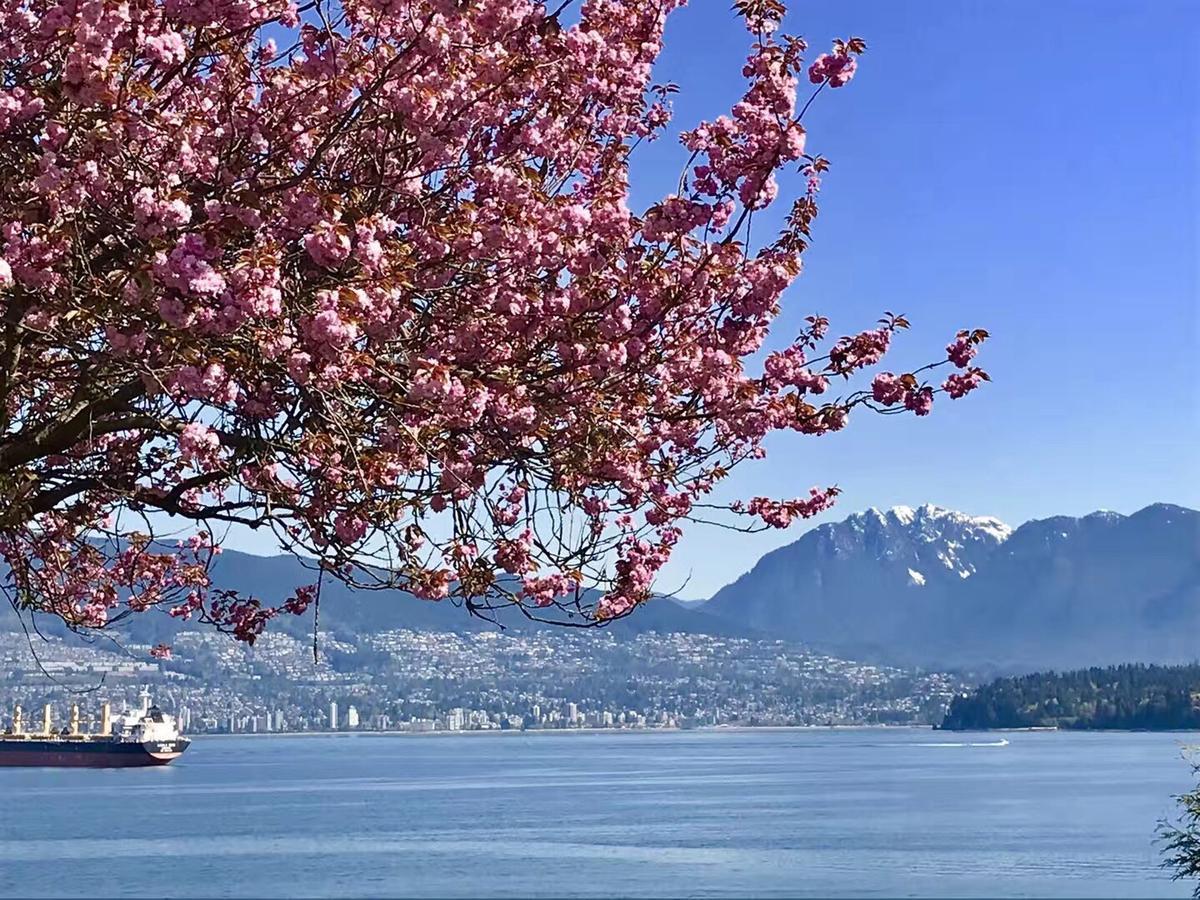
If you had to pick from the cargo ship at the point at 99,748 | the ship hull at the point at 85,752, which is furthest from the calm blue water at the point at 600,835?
the cargo ship at the point at 99,748

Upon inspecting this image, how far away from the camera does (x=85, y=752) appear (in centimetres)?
17262

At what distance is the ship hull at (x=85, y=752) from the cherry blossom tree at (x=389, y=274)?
16620cm

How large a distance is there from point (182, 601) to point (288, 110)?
8.62 metres

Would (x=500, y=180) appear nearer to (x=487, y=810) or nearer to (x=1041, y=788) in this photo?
(x=487, y=810)

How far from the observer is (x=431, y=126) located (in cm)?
1130

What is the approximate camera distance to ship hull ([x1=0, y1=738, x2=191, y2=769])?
569 ft

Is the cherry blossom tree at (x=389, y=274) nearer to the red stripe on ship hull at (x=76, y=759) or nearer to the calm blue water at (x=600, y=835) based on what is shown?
the calm blue water at (x=600, y=835)

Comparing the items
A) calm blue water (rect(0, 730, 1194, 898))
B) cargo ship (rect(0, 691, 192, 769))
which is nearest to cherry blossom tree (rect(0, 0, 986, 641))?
calm blue water (rect(0, 730, 1194, 898))

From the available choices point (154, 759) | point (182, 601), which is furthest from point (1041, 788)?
point (182, 601)

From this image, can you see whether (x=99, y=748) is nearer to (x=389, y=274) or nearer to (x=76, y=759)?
(x=76, y=759)

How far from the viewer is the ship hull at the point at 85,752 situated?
173375 millimetres

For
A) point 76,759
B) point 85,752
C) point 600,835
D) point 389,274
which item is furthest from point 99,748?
point 389,274

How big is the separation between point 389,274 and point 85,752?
563ft

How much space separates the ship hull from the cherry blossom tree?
166 metres
